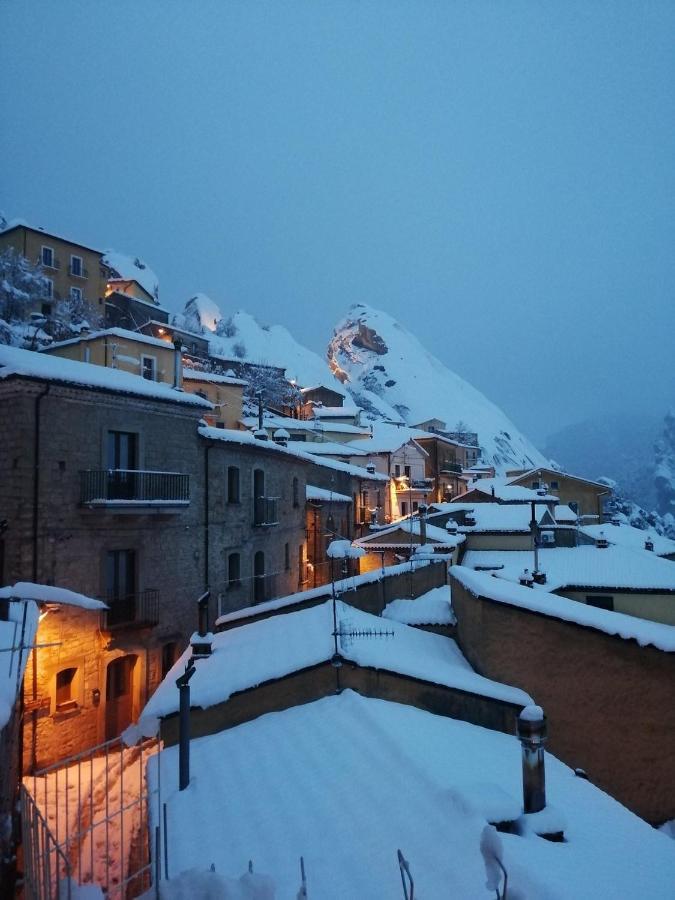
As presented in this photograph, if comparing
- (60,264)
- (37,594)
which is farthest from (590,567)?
(60,264)

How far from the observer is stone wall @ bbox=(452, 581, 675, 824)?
375 inches

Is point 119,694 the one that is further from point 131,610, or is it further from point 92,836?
point 92,836

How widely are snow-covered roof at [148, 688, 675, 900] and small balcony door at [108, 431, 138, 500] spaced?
919cm

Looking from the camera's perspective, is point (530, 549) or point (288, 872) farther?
point (530, 549)

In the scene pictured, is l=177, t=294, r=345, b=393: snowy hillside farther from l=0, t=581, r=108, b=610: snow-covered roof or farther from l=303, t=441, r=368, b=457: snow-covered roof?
l=0, t=581, r=108, b=610: snow-covered roof

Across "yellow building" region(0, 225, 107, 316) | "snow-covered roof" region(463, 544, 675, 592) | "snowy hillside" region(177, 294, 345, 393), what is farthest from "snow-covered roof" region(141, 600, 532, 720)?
"snowy hillside" region(177, 294, 345, 393)

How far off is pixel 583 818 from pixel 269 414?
5061 centimetres

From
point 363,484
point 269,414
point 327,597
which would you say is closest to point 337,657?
point 327,597

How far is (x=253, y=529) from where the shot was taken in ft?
72.1

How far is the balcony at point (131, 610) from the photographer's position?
15.6 meters

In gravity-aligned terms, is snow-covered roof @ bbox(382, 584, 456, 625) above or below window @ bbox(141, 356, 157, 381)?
below

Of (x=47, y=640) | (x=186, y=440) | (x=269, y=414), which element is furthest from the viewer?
(x=269, y=414)

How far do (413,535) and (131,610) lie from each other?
1469cm

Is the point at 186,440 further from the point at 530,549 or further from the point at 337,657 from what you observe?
the point at 530,549
